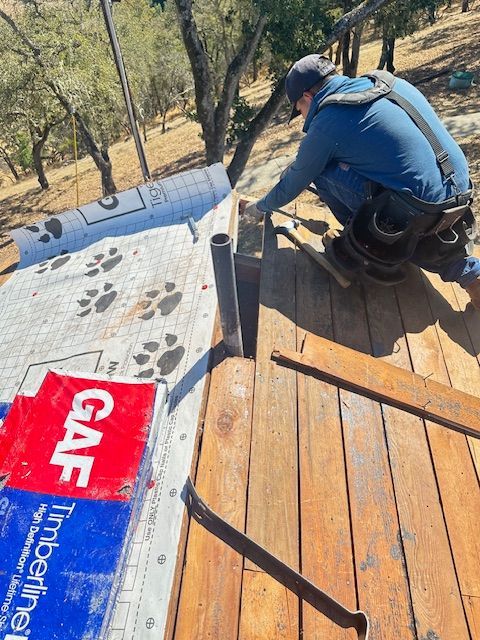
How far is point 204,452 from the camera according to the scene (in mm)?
2395

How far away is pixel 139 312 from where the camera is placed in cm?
340

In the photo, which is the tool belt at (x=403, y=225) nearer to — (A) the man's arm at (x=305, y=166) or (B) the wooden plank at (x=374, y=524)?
(A) the man's arm at (x=305, y=166)

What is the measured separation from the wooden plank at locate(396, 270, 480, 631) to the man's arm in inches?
45.9

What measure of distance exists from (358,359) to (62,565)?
194 centimetres

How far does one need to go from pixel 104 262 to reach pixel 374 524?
10.2ft

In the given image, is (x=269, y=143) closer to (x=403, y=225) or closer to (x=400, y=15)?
(x=400, y=15)

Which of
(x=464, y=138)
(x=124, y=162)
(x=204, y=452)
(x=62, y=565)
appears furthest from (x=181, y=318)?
(x=124, y=162)

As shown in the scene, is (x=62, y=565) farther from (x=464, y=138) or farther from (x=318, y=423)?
(x=464, y=138)

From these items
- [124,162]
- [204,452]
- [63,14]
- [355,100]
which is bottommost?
[124,162]

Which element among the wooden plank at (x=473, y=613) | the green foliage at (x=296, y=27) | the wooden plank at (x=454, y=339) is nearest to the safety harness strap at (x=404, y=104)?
the wooden plank at (x=454, y=339)

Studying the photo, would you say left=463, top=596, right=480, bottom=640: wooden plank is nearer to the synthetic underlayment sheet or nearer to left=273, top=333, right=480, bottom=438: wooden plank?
left=273, top=333, right=480, bottom=438: wooden plank

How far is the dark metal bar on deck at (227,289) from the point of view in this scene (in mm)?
2219

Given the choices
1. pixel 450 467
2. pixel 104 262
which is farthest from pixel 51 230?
pixel 450 467

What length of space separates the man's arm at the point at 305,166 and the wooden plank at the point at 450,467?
1.17 meters
